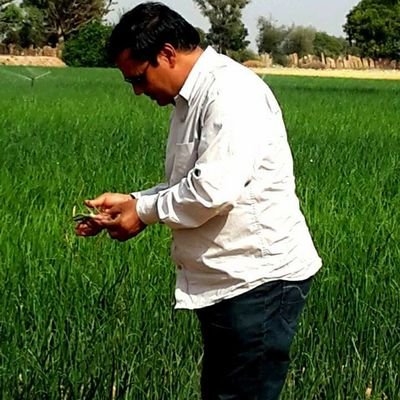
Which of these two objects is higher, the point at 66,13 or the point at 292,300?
the point at 292,300

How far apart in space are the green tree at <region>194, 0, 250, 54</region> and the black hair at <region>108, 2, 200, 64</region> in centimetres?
4995

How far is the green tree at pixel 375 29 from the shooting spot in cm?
5816

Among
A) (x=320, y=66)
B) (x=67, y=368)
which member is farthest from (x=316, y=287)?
(x=320, y=66)

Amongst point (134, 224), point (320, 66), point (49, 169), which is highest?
point (134, 224)

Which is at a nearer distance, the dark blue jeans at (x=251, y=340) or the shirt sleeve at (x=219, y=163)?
the shirt sleeve at (x=219, y=163)

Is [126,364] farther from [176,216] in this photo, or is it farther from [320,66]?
[320,66]

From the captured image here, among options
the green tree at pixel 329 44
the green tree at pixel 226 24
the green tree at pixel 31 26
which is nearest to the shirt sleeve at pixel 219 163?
the green tree at pixel 226 24

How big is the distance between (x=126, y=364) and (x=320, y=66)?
53.6 m

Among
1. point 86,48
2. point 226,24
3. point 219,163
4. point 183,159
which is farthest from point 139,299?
point 226,24

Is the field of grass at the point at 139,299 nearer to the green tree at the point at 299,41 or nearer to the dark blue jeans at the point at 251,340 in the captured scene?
the dark blue jeans at the point at 251,340

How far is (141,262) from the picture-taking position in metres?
3.82

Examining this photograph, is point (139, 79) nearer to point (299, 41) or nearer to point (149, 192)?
point (149, 192)

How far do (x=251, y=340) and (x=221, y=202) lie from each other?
0.34m

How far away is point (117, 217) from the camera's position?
2.17 m
